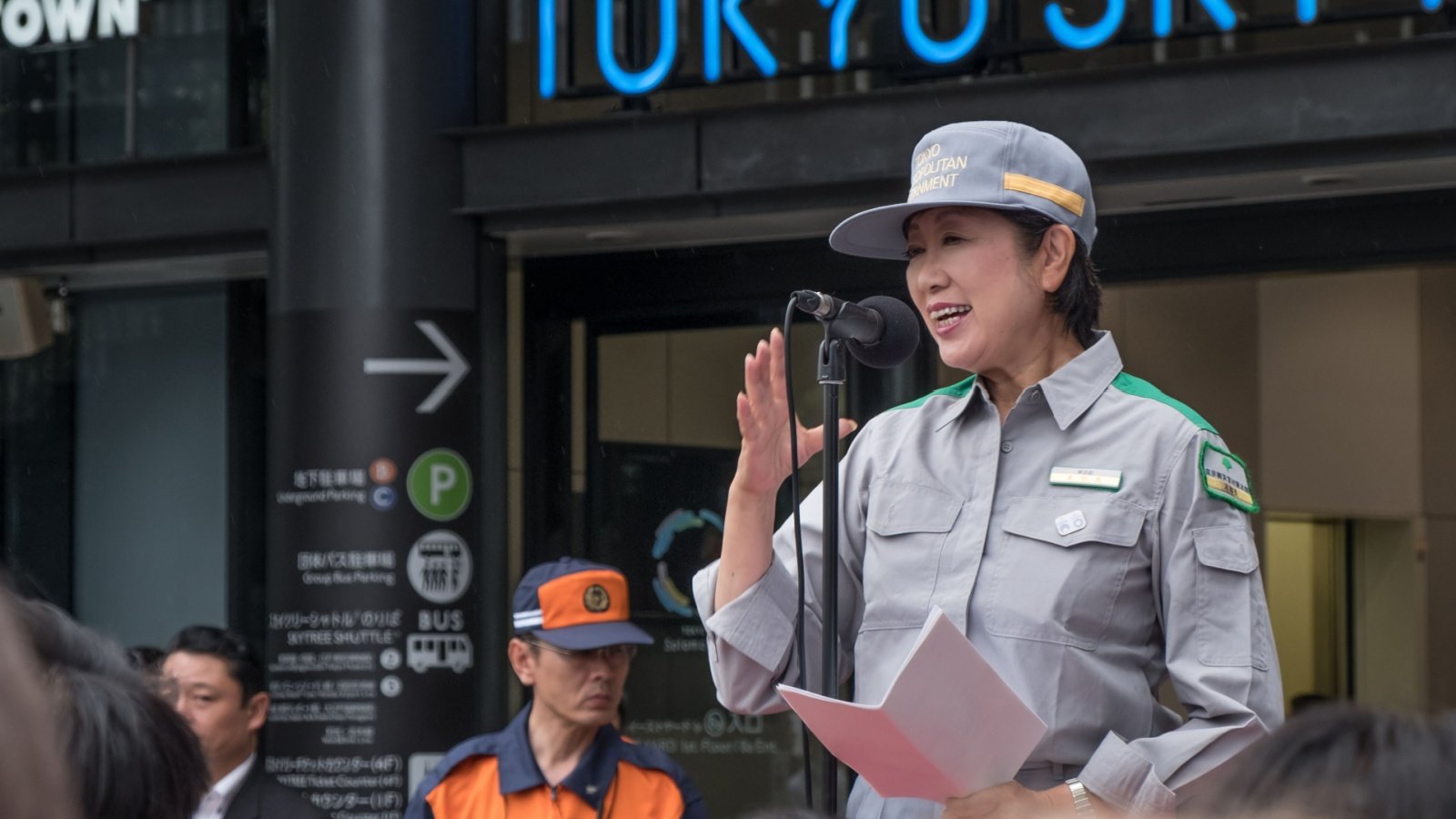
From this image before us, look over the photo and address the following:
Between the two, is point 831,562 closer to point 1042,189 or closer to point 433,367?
point 1042,189

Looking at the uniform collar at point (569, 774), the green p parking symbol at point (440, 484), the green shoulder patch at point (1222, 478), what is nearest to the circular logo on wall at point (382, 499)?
the green p parking symbol at point (440, 484)

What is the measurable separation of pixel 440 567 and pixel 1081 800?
4.05m

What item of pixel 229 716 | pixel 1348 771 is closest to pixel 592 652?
pixel 229 716

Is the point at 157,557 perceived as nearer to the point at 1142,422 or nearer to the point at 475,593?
the point at 475,593

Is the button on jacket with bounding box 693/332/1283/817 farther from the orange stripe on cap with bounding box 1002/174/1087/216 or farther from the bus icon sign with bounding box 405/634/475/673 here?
the bus icon sign with bounding box 405/634/475/673

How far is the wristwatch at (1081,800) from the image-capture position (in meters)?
2.31

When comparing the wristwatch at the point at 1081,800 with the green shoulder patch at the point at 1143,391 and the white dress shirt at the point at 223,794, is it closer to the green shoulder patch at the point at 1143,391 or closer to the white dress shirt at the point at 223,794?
the green shoulder patch at the point at 1143,391

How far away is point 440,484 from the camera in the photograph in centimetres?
617

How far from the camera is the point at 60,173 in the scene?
717cm

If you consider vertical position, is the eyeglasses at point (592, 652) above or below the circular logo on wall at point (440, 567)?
Result: below

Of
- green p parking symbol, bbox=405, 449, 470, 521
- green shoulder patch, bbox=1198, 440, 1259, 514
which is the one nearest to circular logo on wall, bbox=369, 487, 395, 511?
green p parking symbol, bbox=405, 449, 470, 521

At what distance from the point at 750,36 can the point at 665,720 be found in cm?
262

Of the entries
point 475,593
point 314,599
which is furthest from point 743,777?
point 314,599

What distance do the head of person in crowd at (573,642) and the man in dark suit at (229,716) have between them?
2.09ft
